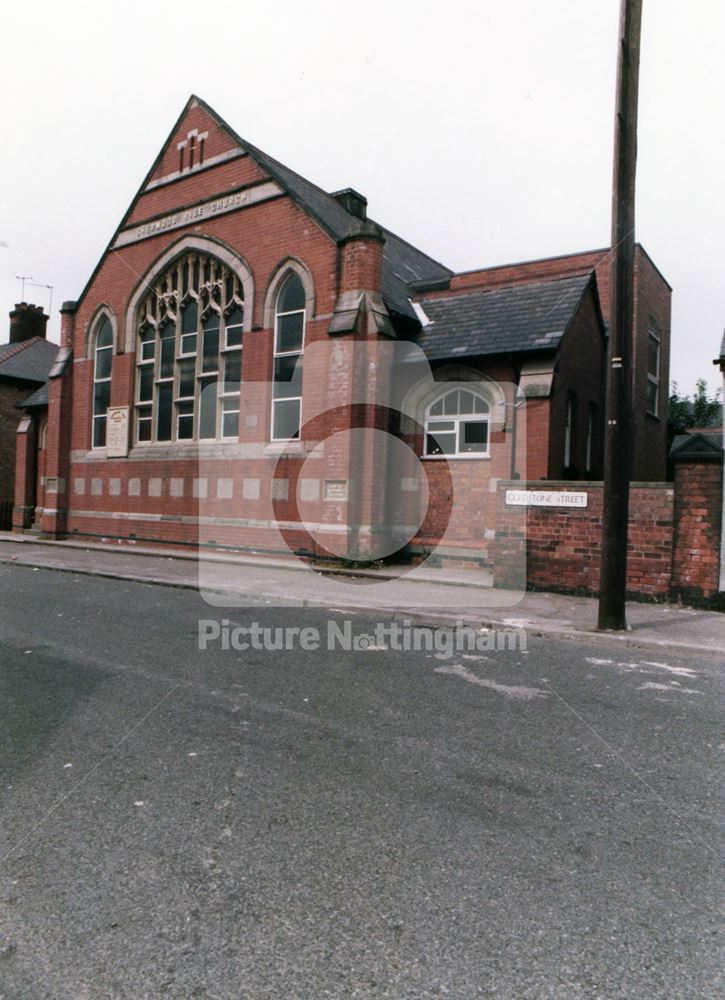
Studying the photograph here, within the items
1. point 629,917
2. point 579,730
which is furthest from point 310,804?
point 579,730

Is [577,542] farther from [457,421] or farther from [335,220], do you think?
[335,220]

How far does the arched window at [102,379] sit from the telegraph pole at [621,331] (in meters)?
16.1

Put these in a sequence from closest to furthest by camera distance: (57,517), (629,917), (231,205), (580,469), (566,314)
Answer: (629,917) < (566,314) < (580,469) < (231,205) < (57,517)

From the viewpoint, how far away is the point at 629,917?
8.43 ft

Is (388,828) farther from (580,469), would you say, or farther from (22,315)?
(22,315)

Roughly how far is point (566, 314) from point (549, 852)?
12263 mm

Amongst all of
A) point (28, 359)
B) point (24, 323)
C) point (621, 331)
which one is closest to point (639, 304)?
point (621, 331)

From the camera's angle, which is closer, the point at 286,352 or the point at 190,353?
the point at 286,352

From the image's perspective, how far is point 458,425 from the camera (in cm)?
1443

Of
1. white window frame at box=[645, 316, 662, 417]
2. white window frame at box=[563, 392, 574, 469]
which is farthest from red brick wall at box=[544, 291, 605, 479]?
white window frame at box=[645, 316, 662, 417]

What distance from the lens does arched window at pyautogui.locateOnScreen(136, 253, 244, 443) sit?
1712 cm

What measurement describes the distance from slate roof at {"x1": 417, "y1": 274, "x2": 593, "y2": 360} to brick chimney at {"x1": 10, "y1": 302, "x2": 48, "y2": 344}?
26730 mm

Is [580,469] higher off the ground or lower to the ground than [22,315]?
lower

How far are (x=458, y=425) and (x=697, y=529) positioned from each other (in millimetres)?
5805
